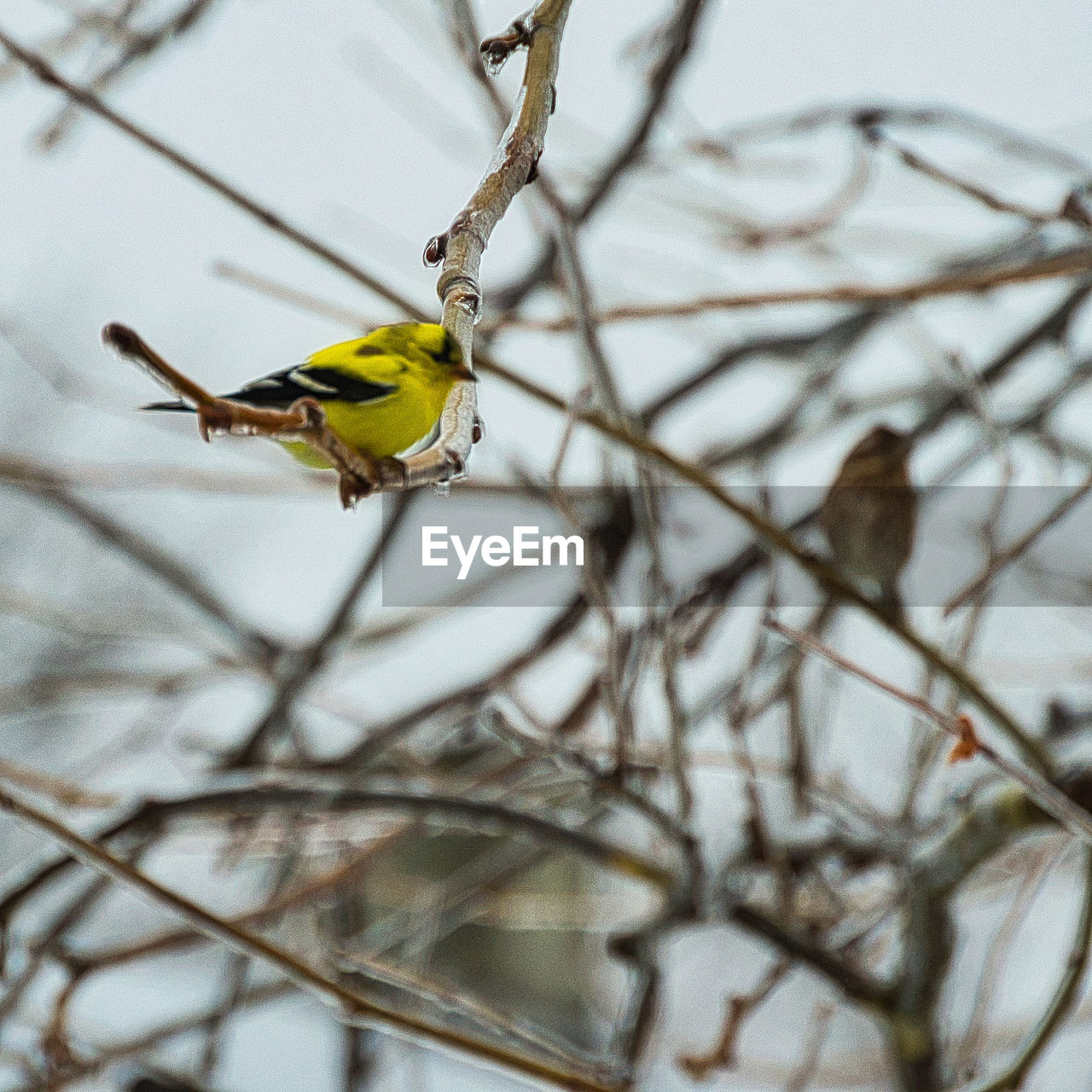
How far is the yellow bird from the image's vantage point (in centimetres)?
95

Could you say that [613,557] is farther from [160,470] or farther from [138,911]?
[138,911]

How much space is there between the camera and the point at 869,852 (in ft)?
4.55

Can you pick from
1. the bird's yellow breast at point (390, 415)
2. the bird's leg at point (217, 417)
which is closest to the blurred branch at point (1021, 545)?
the bird's yellow breast at point (390, 415)

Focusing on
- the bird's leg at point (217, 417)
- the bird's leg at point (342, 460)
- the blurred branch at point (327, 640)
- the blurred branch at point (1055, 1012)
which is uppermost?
the blurred branch at point (327, 640)

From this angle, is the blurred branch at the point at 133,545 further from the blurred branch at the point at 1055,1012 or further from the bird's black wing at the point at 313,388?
the blurred branch at the point at 1055,1012

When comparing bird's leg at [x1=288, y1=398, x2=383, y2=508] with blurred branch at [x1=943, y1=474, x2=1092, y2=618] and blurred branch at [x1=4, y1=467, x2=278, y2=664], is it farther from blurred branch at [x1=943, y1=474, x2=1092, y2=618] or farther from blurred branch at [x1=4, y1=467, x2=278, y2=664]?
blurred branch at [x1=4, y1=467, x2=278, y2=664]

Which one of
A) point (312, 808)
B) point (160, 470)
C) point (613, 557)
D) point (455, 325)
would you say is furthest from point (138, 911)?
point (455, 325)

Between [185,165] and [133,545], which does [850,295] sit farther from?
[133,545]

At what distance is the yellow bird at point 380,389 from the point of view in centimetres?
95

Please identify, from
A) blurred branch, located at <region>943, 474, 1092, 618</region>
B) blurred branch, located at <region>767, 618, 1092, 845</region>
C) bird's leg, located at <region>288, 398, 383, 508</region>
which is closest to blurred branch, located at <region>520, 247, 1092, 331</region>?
blurred branch, located at <region>943, 474, 1092, 618</region>

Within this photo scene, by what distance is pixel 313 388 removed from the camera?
95 centimetres

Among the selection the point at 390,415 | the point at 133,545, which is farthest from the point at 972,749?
the point at 133,545

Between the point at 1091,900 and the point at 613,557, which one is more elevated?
the point at 613,557

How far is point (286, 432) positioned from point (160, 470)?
146 cm
